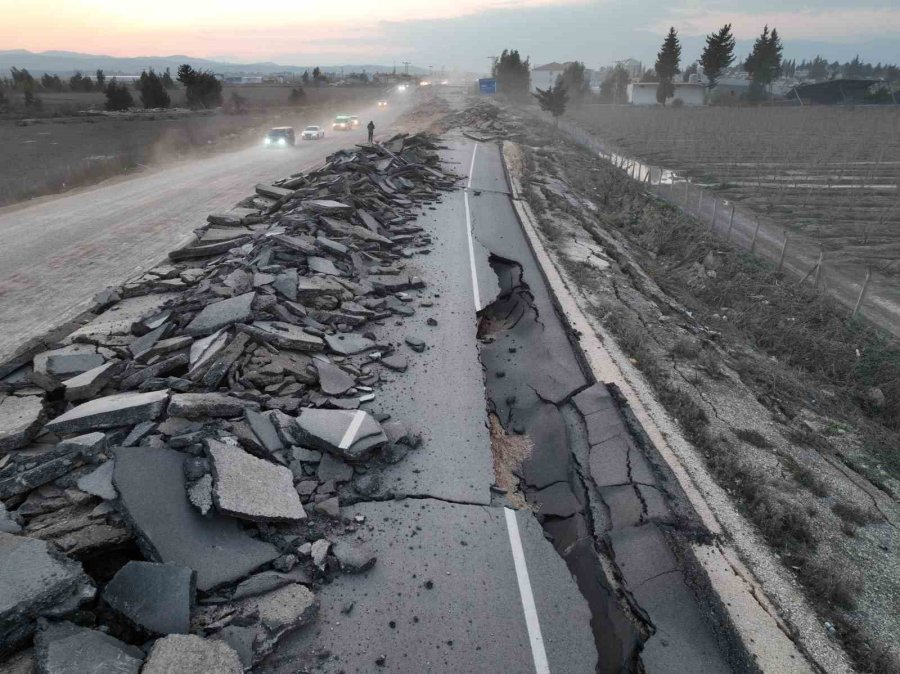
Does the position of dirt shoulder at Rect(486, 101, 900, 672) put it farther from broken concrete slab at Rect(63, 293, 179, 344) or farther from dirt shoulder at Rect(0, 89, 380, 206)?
dirt shoulder at Rect(0, 89, 380, 206)

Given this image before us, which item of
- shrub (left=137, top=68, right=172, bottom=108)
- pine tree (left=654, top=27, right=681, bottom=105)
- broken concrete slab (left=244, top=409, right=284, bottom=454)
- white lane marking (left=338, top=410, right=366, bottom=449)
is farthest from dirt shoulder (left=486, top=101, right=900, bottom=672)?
pine tree (left=654, top=27, right=681, bottom=105)

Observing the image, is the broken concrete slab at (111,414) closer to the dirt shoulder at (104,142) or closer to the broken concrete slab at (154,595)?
the broken concrete slab at (154,595)

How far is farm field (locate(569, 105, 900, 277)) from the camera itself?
69.7ft

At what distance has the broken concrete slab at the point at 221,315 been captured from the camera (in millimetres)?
7836

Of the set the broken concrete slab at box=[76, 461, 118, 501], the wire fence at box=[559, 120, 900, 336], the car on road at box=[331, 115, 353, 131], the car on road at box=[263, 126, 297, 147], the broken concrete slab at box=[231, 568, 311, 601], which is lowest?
the wire fence at box=[559, 120, 900, 336]

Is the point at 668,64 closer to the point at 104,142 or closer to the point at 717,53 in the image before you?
the point at 717,53

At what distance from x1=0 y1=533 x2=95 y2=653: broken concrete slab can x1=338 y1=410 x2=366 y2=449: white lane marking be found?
262 centimetres

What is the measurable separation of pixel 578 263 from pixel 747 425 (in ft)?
22.8

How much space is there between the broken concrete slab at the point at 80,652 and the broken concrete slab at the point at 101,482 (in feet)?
4.17

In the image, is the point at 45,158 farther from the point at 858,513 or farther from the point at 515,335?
the point at 858,513

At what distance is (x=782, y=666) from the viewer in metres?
4.09

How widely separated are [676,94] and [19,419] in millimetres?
104551

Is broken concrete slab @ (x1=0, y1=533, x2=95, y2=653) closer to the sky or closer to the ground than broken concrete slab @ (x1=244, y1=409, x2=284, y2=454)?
closer to the sky

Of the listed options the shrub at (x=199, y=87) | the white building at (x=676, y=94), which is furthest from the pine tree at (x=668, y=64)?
the shrub at (x=199, y=87)
